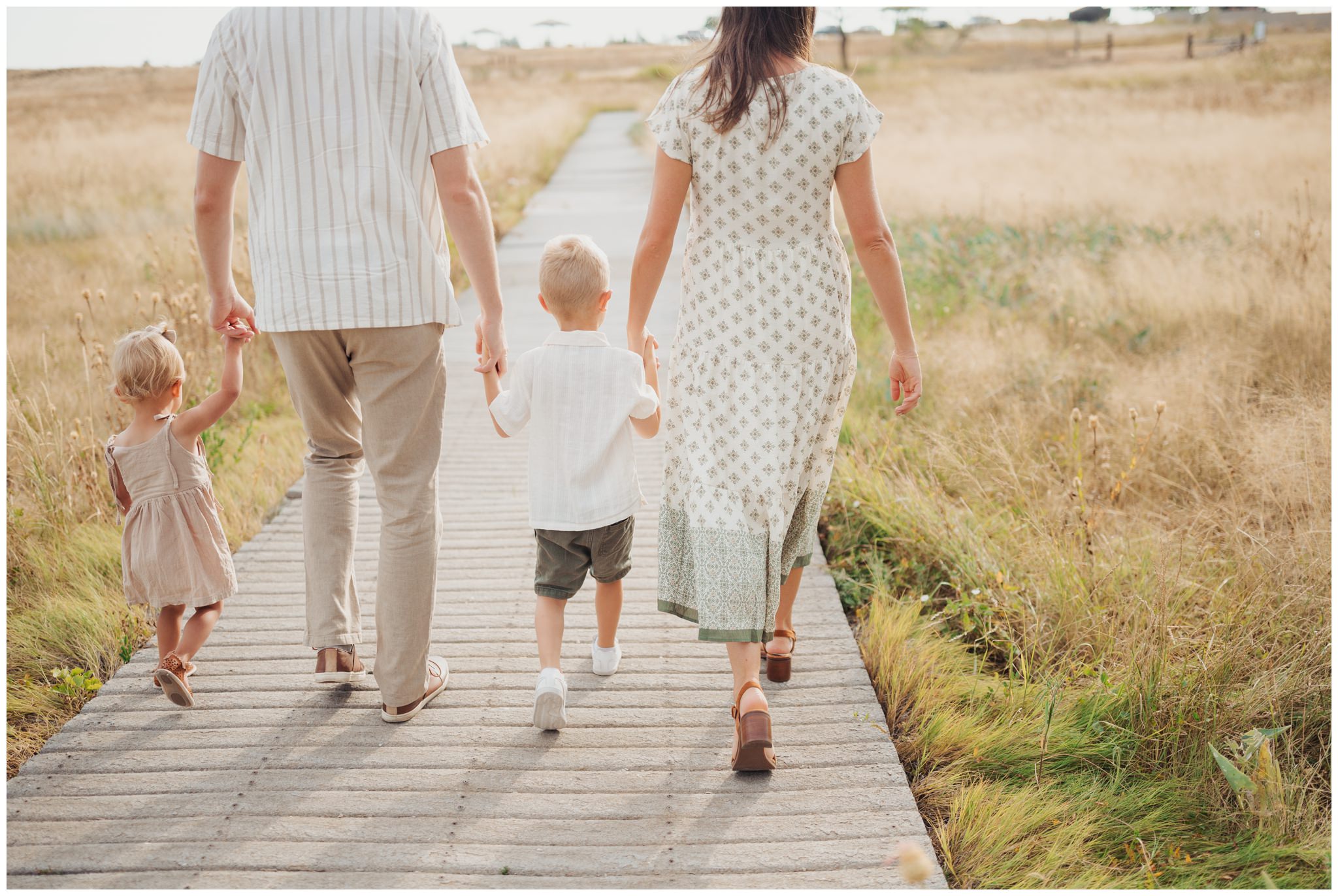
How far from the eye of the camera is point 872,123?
2.53 metres

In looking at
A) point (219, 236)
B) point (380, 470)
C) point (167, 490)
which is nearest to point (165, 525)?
point (167, 490)

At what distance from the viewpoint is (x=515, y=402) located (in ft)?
9.09

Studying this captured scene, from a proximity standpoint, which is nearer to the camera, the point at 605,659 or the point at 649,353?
the point at 649,353

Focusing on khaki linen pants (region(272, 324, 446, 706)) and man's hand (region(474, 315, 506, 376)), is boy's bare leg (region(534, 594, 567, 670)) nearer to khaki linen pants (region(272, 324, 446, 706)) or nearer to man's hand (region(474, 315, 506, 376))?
khaki linen pants (region(272, 324, 446, 706))

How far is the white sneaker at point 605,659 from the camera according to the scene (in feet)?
10.4

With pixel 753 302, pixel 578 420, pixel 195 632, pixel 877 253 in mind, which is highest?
pixel 877 253

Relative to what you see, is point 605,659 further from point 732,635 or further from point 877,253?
point 877,253

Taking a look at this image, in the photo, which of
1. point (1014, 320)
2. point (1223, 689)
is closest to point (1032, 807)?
point (1223, 689)

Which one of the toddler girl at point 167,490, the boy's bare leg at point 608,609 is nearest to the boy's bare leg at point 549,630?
the boy's bare leg at point 608,609

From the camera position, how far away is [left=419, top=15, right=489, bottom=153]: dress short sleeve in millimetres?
2498

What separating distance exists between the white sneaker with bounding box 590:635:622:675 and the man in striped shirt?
1.99 feet

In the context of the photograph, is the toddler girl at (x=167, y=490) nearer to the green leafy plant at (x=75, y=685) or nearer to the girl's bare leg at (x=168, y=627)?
the girl's bare leg at (x=168, y=627)

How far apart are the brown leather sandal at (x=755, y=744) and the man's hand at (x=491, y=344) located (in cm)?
111

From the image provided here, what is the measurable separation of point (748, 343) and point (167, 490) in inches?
68.1
